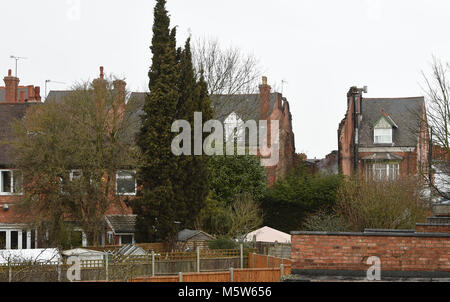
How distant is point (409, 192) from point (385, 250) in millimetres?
19817

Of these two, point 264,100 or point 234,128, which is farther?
point 264,100

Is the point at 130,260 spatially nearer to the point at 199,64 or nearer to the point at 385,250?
the point at 385,250

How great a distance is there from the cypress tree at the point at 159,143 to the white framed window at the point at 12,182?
5.24 m

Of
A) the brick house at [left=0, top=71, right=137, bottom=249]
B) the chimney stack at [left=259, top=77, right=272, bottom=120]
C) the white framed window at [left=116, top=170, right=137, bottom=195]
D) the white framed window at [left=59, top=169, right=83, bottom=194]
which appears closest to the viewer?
the white framed window at [left=59, top=169, right=83, bottom=194]

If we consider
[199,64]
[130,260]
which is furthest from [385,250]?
[199,64]

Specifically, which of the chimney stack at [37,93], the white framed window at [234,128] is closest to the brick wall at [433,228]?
the white framed window at [234,128]

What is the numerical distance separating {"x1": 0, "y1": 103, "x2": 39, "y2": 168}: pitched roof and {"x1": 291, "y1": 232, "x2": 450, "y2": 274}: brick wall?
26844 millimetres

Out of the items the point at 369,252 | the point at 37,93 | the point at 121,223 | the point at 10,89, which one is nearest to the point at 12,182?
the point at 121,223

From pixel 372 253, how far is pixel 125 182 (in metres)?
22.0

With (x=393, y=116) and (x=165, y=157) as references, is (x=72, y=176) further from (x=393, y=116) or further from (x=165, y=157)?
(x=393, y=116)

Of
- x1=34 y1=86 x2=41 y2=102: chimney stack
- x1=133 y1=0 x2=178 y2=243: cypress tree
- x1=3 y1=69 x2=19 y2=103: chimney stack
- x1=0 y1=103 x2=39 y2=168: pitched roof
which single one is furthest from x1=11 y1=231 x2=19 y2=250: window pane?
x1=34 y1=86 x2=41 y2=102: chimney stack

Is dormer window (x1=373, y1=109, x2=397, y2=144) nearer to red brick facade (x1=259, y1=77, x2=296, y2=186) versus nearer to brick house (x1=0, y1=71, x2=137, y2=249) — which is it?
red brick facade (x1=259, y1=77, x2=296, y2=186)

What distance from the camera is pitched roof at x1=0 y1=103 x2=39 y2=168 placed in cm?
3737

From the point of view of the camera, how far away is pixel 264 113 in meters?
46.5
